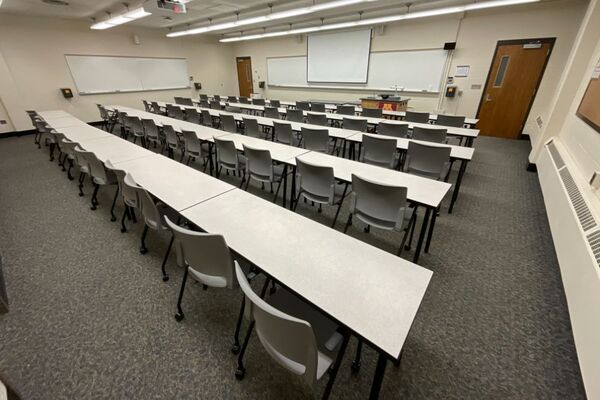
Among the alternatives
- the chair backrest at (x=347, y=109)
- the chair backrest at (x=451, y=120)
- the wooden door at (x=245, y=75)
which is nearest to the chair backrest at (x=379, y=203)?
the chair backrest at (x=451, y=120)

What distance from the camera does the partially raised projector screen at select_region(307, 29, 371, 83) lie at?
7543 millimetres

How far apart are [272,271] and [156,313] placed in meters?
1.11

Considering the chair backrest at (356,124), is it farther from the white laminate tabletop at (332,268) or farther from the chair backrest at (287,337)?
the chair backrest at (287,337)

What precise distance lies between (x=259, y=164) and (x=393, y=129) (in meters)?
2.38

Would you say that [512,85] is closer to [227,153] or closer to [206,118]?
[227,153]

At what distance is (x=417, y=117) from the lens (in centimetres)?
479

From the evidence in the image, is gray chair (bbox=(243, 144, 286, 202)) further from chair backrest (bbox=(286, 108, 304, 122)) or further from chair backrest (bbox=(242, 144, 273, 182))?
chair backrest (bbox=(286, 108, 304, 122))

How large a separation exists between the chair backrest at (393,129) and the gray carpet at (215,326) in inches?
68.1

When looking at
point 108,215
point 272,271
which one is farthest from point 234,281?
point 108,215

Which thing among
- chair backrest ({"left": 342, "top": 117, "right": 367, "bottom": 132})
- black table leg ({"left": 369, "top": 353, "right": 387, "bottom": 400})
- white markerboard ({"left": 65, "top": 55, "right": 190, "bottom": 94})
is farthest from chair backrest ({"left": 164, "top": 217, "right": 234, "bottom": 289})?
white markerboard ({"left": 65, "top": 55, "right": 190, "bottom": 94})

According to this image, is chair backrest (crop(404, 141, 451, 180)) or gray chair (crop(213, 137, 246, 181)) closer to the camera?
chair backrest (crop(404, 141, 451, 180))

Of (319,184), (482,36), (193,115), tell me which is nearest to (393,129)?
(319,184)

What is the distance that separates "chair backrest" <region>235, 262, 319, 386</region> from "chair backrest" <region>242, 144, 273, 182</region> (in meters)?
1.79

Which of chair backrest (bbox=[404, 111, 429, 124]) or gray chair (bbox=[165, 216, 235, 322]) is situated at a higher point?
chair backrest (bbox=[404, 111, 429, 124])
